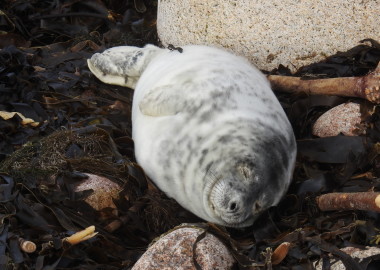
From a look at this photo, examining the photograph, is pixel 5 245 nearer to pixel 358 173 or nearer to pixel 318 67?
pixel 358 173

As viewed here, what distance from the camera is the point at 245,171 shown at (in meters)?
3.18

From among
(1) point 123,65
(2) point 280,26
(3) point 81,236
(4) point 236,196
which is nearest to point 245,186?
(4) point 236,196

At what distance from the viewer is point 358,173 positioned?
3588 mm

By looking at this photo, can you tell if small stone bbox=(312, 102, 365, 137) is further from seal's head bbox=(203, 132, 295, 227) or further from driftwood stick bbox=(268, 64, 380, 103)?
seal's head bbox=(203, 132, 295, 227)

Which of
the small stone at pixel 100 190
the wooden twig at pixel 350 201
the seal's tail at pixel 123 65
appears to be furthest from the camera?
the seal's tail at pixel 123 65

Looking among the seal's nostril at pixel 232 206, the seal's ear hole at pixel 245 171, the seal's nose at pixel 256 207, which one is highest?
the seal's ear hole at pixel 245 171

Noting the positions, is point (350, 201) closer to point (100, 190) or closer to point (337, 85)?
point (337, 85)

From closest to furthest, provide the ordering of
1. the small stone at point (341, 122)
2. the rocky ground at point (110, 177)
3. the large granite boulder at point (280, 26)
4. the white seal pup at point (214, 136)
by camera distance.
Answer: the rocky ground at point (110, 177) → the white seal pup at point (214, 136) → the small stone at point (341, 122) → the large granite boulder at point (280, 26)

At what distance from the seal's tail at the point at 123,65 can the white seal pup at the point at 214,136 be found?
1.01 feet

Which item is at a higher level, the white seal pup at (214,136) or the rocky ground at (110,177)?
the white seal pup at (214,136)

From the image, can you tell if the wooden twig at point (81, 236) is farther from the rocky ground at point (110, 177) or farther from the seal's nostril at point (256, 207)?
the seal's nostril at point (256, 207)

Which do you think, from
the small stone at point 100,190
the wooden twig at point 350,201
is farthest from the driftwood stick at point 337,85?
the small stone at point 100,190

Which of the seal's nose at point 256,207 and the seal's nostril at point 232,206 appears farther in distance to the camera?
the seal's nose at point 256,207

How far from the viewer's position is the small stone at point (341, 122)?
12.3 feet
